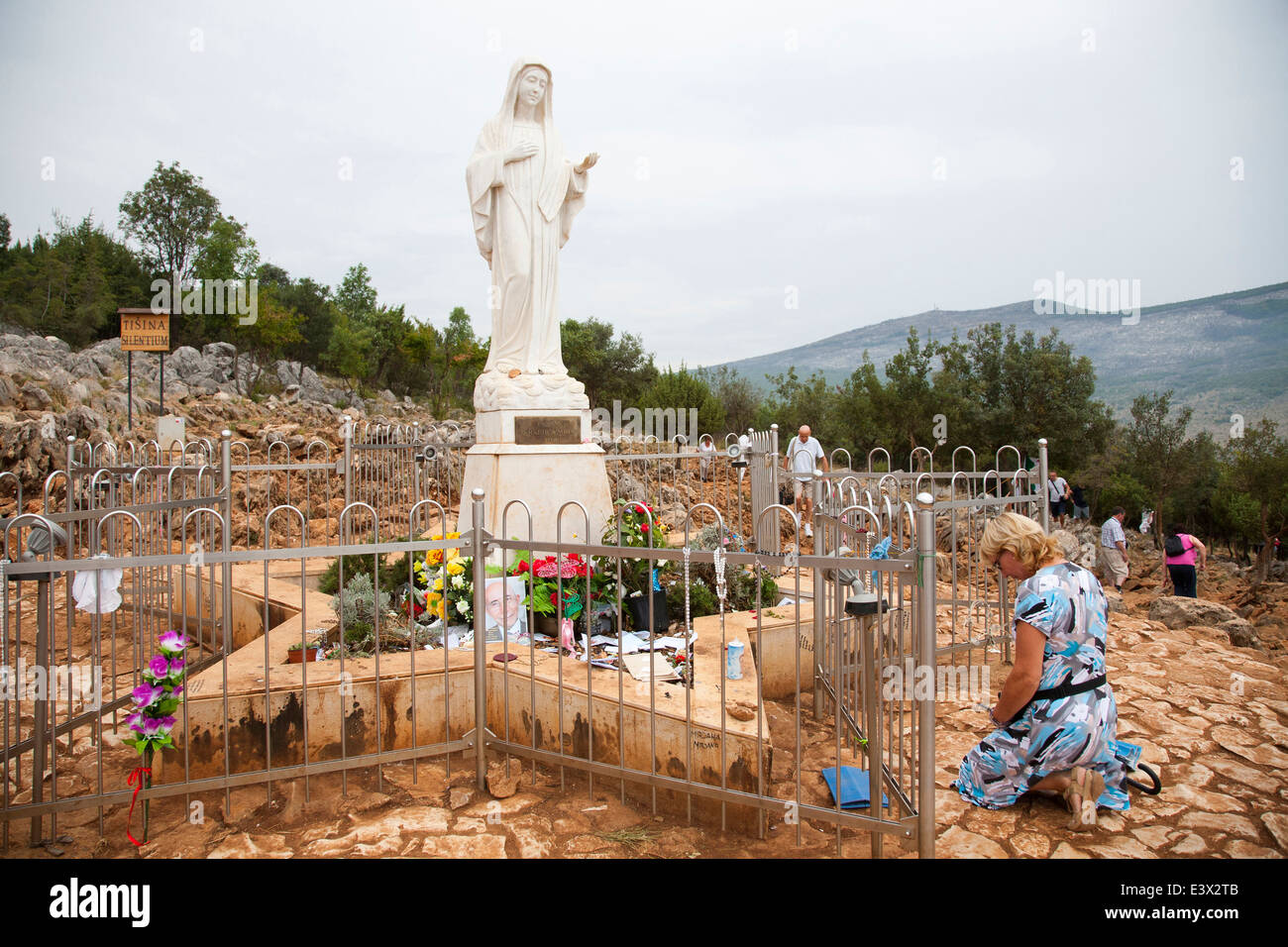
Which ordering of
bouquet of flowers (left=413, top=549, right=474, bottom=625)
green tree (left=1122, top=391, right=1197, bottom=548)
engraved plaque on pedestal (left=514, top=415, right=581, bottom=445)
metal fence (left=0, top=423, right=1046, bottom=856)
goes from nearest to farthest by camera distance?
metal fence (left=0, top=423, right=1046, bottom=856) < bouquet of flowers (left=413, top=549, right=474, bottom=625) < engraved plaque on pedestal (left=514, top=415, right=581, bottom=445) < green tree (left=1122, top=391, right=1197, bottom=548)

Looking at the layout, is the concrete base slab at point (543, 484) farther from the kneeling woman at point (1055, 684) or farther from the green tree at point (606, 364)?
the green tree at point (606, 364)

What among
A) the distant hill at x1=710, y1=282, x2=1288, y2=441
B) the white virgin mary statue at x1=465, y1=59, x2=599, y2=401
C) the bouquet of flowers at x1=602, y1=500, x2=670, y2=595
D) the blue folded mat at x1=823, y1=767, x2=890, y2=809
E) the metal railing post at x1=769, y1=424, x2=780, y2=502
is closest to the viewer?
the blue folded mat at x1=823, y1=767, x2=890, y2=809

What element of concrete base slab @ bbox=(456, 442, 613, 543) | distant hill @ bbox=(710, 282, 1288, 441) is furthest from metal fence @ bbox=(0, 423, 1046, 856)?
distant hill @ bbox=(710, 282, 1288, 441)

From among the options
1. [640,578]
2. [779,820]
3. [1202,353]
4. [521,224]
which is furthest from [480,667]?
[1202,353]

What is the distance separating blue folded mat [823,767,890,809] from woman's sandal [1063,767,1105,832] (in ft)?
2.51

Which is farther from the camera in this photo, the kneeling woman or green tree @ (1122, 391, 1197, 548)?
green tree @ (1122, 391, 1197, 548)

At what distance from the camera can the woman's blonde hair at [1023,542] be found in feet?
10.0

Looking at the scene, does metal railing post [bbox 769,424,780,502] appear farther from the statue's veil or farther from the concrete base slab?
the statue's veil

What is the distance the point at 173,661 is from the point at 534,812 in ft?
5.38

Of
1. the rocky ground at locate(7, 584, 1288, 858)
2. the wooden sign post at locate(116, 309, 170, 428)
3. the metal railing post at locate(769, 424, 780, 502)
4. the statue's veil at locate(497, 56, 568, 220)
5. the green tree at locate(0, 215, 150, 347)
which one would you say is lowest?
the rocky ground at locate(7, 584, 1288, 858)

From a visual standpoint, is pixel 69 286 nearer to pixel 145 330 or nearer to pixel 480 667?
pixel 145 330

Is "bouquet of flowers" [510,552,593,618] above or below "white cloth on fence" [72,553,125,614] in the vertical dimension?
below

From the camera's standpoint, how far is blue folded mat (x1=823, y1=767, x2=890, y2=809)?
3207 millimetres

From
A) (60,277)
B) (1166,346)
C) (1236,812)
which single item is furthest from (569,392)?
(1166,346)
